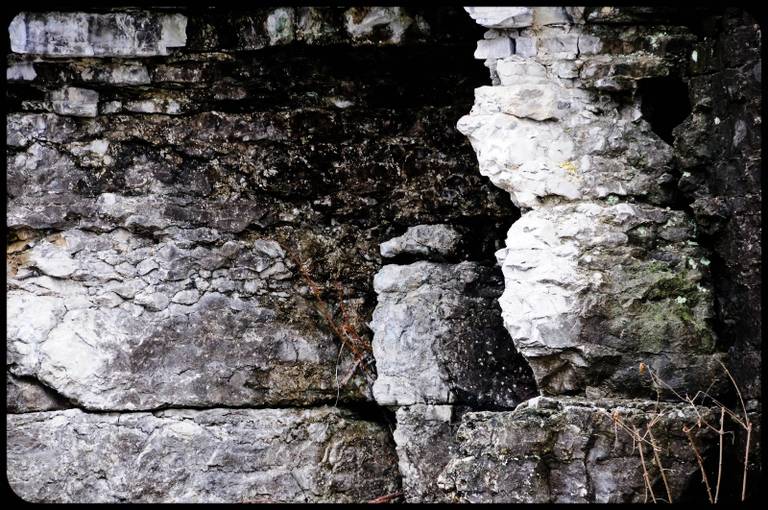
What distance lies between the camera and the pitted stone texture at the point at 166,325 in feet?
12.3

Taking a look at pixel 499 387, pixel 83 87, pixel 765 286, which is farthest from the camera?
pixel 83 87

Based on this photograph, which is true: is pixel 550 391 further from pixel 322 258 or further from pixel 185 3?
pixel 185 3

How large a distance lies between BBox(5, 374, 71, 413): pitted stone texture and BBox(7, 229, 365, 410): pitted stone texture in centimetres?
5

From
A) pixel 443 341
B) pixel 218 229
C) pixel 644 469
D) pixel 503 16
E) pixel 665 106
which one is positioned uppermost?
pixel 503 16

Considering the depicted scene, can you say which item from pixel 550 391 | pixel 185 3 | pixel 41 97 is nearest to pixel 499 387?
pixel 550 391

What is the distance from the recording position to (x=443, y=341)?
12.0 feet

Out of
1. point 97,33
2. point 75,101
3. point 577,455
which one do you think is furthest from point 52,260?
point 577,455

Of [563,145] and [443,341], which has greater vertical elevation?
[563,145]

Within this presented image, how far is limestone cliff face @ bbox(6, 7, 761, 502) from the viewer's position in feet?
10.1

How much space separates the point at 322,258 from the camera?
3986 mm

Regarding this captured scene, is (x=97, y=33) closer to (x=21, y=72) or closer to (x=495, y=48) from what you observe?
(x=21, y=72)

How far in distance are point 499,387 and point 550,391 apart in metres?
0.42

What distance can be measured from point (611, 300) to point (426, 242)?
1.09 meters

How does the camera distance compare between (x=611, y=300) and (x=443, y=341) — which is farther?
(x=443, y=341)
